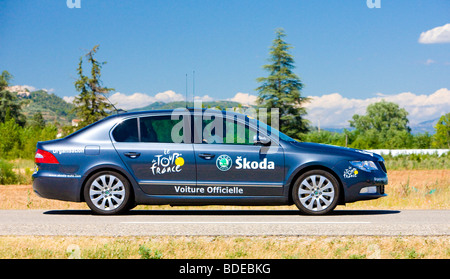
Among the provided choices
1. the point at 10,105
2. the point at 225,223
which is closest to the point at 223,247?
the point at 225,223

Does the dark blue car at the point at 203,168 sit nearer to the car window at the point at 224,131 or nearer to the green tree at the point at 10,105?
the car window at the point at 224,131

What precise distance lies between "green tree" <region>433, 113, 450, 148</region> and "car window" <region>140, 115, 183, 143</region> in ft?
417

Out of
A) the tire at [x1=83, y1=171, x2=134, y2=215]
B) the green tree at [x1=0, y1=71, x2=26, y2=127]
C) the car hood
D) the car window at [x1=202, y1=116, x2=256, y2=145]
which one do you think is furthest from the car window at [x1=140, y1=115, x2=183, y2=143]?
the green tree at [x1=0, y1=71, x2=26, y2=127]

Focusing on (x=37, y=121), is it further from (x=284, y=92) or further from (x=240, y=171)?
(x=240, y=171)

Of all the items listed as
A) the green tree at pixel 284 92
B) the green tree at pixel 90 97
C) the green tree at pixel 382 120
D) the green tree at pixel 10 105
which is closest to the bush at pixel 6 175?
the green tree at pixel 90 97

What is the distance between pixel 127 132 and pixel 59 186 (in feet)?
4.92

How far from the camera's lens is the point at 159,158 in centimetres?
948

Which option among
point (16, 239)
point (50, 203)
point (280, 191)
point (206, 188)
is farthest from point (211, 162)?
point (50, 203)

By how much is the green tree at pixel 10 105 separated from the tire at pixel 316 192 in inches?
3442

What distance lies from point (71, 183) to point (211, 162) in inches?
96.4

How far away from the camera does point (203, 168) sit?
942cm

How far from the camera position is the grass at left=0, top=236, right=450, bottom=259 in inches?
245

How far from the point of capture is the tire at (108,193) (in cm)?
948
